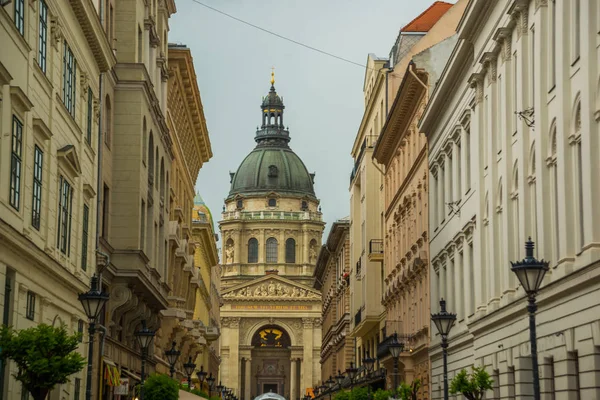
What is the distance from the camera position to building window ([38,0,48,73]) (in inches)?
1092

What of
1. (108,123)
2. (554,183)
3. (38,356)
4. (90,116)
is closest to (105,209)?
(108,123)

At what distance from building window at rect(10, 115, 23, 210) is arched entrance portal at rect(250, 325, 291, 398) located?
159559 mm

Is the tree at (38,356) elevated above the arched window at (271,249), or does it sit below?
below

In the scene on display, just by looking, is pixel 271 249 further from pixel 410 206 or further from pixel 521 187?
pixel 521 187

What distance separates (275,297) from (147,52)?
137422 millimetres

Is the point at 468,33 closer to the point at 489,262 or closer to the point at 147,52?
the point at 489,262

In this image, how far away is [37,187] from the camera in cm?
2809

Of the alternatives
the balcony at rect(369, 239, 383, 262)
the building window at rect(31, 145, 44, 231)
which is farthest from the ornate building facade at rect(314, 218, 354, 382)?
the building window at rect(31, 145, 44, 231)

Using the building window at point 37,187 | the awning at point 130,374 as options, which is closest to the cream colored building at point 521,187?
the building window at point 37,187

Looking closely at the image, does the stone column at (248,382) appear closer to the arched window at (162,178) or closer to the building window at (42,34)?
the arched window at (162,178)

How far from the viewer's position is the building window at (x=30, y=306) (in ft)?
89.2

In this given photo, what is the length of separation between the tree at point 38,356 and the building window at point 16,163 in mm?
3913

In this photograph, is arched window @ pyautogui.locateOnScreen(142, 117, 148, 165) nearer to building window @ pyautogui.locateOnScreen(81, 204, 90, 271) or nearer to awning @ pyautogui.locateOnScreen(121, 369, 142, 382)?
awning @ pyautogui.locateOnScreen(121, 369, 142, 382)

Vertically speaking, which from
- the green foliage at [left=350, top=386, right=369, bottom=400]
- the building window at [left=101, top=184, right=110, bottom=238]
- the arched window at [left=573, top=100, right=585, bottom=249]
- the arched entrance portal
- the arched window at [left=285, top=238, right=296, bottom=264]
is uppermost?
the arched window at [left=285, top=238, right=296, bottom=264]
